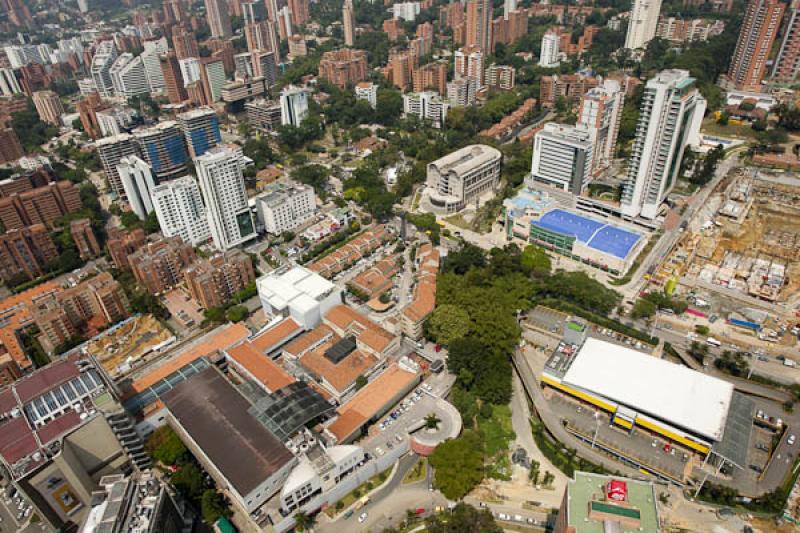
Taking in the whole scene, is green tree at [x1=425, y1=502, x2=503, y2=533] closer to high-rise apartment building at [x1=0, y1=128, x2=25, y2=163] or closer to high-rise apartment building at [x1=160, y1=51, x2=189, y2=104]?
high-rise apartment building at [x1=0, y1=128, x2=25, y2=163]

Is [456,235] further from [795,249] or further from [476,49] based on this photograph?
[476,49]

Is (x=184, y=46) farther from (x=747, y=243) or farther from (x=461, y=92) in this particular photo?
(x=747, y=243)

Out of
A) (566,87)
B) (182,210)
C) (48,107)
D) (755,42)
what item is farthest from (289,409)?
(48,107)

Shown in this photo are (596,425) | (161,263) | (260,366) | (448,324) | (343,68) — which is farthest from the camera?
(343,68)

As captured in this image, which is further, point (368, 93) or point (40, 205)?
point (368, 93)

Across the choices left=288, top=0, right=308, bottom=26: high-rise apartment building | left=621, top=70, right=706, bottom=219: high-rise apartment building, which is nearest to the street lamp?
left=621, top=70, right=706, bottom=219: high-rise apartment building
